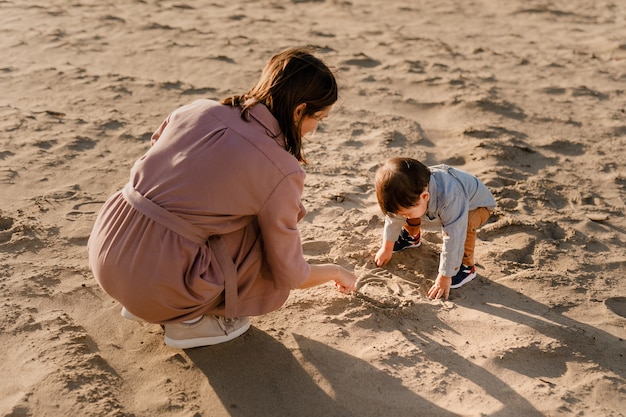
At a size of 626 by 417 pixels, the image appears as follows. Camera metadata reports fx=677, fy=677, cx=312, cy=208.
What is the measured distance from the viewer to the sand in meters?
2.37

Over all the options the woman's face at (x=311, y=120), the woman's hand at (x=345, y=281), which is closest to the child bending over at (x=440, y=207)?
the woman's hand at (x=345, y=281)

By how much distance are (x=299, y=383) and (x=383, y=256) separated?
Result: 867 mm

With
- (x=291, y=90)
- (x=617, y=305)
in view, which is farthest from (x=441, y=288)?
(x=291, y=90)

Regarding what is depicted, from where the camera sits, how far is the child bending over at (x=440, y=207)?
2660 mm

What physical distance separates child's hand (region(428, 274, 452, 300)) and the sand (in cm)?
4

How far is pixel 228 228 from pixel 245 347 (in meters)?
0.54

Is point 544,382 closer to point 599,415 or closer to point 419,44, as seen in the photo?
point 599,415

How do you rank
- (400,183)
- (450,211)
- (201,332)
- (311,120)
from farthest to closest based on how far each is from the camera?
1. (450,211)
2. (400,183)
3. (201,332)
4. (311,120)

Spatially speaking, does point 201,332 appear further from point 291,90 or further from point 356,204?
point 356,204

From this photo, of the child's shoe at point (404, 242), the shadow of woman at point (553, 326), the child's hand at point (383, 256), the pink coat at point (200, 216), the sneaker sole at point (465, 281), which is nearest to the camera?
the pink coat at point (200, 216)

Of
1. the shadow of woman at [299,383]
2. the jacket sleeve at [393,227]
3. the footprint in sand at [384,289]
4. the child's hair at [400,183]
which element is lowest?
the shadow of woman at [299,383]

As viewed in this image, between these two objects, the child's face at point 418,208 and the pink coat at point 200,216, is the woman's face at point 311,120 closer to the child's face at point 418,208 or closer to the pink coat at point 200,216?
the pink coat at point 200,216

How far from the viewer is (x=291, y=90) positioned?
2.22m

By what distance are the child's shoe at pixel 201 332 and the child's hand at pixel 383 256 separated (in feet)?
2.67
